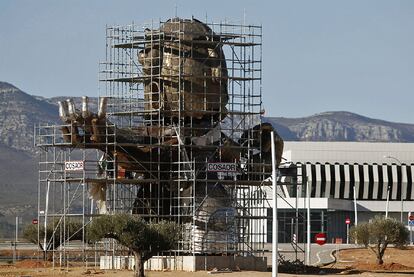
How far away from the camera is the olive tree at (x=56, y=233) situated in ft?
289

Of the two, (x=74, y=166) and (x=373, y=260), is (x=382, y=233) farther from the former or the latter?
(x=74, y=166)

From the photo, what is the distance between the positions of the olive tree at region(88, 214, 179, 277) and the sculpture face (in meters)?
11.6

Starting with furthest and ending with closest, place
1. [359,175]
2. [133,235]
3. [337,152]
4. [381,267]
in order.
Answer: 1. [337,152]
2. [359,175]
3. [381,267]
4. [133,235]

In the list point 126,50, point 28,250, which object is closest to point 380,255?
point 126,50

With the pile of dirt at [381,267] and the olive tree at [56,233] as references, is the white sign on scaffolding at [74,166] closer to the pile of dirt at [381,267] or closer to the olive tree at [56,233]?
the olive tree at [56,233]

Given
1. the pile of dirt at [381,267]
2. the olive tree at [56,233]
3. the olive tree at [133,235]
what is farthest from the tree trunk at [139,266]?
the pile of dirt at [381,267]

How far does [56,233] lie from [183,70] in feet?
63.6

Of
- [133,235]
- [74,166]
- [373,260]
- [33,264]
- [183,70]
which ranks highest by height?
[183,70]

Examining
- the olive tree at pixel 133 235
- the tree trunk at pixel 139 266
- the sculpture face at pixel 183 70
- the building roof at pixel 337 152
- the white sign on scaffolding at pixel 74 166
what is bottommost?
the tree trunk at pixel 139 266

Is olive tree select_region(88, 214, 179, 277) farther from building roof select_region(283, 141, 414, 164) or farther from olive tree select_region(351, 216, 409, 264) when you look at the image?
building roof select_region(283, 141, 414, 164)

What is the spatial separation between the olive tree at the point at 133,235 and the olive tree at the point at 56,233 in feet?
22.5

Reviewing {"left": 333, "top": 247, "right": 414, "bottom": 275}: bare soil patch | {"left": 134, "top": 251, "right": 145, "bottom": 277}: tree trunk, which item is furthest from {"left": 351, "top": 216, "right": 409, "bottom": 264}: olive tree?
{"left": 134, "top": 251, "right": 145, "bottom": 277}: tree trunk

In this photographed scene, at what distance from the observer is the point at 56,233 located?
9781cm

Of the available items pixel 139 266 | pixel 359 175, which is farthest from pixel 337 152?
pixel 139 266
